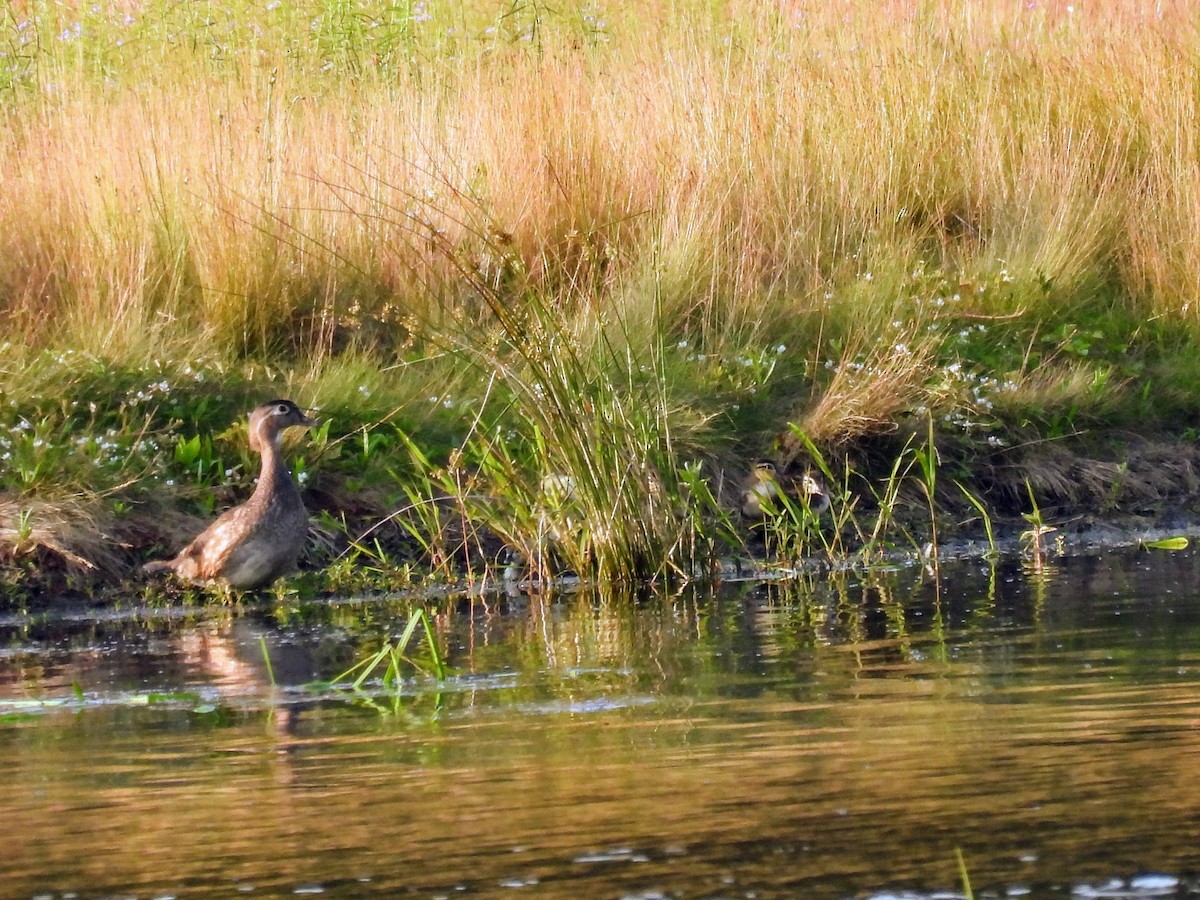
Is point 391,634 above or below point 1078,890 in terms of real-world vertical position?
above

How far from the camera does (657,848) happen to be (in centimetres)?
362

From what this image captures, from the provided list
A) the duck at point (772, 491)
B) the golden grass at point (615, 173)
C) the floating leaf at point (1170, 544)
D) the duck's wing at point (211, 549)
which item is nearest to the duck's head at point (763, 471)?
the duck at point (772, 491)

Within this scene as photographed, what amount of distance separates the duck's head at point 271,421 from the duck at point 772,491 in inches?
71.5

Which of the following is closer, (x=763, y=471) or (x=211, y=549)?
(x=211, y=549)

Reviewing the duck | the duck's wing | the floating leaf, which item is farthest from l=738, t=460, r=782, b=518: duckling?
→ the duck's wing

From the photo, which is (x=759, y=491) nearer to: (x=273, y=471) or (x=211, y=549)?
(x=273, y=471)

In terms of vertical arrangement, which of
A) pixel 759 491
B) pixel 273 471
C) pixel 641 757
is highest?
pixel 273 471

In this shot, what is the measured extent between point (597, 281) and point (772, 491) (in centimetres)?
175

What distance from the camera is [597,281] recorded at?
9.52 metres

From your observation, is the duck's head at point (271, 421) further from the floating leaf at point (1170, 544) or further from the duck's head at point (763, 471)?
the floating leaf at point (1170, 544)

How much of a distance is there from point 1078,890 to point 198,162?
7.18 m

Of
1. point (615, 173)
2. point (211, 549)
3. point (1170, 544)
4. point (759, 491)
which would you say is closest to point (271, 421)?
point (211, 549)

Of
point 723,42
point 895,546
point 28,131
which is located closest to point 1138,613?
point 895,546

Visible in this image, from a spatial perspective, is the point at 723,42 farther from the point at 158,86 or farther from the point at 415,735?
the point at 415,735
